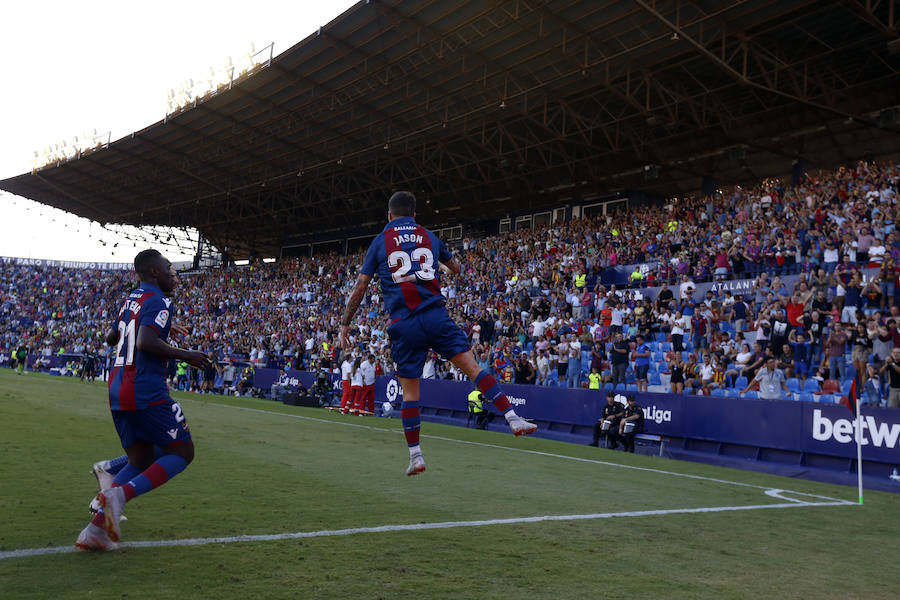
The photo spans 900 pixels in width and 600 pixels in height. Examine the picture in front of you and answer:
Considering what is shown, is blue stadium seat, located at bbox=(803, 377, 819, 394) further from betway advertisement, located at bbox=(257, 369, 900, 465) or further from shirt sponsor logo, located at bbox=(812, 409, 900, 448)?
shirt sponsor logo, located at bbox=(812, 409, 900, 448)


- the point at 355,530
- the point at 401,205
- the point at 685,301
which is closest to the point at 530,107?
the point at 685,301

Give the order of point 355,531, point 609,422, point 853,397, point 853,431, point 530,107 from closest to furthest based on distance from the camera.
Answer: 1. point 355,531
2. point 853,397
3. point 853,431
4. point 609,422
5. point 530,107

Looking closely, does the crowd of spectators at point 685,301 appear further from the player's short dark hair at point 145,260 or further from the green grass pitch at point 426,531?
the player's short dark hair at point 145,260

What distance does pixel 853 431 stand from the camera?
42.6 feet

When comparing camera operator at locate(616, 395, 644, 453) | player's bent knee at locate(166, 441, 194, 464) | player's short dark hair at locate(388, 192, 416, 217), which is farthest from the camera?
camera operator at locate(616, 395, 644, 453)

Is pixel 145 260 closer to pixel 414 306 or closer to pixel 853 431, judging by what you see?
pixel 414 306

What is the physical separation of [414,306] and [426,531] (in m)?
1.84

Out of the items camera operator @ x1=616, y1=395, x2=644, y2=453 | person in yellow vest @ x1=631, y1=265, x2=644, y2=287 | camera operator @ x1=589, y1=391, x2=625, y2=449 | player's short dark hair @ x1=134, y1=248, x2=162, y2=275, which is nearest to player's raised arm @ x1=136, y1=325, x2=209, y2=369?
player's short dark hair @ x1=134, y1=248, x2=162, y2=275

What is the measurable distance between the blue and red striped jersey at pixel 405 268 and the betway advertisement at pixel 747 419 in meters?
10.1

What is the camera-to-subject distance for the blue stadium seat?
1533cm

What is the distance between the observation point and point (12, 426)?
11.7m

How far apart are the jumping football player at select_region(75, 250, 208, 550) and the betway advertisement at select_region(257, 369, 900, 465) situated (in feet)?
39.3

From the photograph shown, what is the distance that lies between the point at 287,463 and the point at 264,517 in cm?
372

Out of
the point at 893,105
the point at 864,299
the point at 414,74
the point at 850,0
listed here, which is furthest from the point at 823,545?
the point at 893,105
